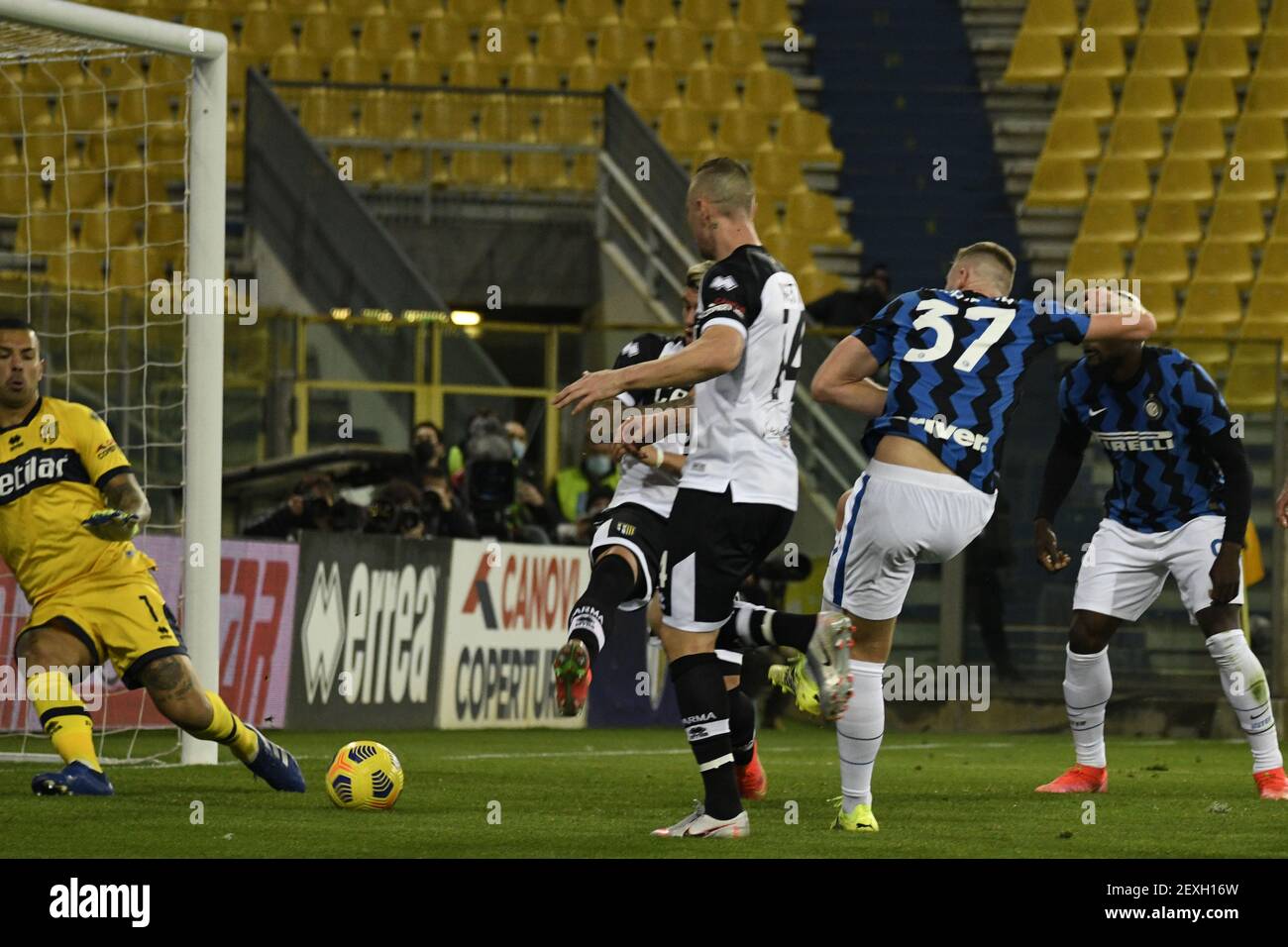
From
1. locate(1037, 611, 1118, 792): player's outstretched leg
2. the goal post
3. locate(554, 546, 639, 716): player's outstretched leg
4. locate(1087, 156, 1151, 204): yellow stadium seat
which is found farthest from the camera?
locate(1087, 156, 1151, 204): yellow stadium seat

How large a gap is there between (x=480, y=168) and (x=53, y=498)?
11617 mm

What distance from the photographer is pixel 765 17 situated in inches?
876

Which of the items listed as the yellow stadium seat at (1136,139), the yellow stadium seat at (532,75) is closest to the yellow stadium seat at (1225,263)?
the yellow stadium seat at (1136,139)

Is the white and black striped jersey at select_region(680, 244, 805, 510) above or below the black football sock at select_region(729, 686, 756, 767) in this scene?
above

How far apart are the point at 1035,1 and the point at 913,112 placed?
166 centimetres

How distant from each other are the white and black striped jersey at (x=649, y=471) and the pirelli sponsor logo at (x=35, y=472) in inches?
82.9

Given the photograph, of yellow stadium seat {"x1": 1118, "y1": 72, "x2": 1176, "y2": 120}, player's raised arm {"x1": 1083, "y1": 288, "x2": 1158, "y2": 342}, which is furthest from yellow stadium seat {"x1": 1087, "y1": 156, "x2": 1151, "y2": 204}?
player's raised arm {"x1": 1083, "y1": 288, "x2": 1158, "y2": 342}

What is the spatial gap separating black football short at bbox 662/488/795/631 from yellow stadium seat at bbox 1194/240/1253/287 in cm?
1390

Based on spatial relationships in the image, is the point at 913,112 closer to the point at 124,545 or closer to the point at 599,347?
the point at 599,347

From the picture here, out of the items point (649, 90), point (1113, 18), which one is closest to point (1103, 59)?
point (1113, 18)

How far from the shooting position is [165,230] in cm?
1891

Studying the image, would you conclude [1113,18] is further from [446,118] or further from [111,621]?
[111,621]

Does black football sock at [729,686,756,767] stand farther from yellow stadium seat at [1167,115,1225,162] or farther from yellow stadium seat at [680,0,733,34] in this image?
yellow stadium seat at [680,0,733,34]

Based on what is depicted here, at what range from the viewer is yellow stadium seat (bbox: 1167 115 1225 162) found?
2073 cm
